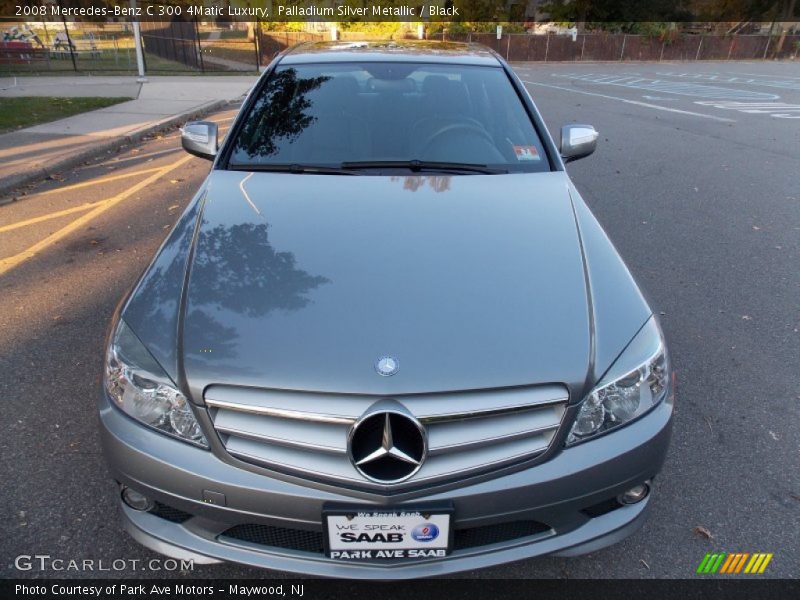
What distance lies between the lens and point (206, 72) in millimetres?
19219

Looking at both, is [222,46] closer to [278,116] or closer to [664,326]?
[278,116]

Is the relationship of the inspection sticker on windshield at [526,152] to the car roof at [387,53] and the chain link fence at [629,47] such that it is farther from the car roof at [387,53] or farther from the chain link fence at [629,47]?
the chain link fence at [629,47]

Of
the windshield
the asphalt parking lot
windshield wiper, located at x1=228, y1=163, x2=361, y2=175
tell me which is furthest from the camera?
the windshield

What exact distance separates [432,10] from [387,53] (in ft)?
137

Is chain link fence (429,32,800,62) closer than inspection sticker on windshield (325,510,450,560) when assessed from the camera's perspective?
No

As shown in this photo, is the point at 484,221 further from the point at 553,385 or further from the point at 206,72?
the point at 206,72

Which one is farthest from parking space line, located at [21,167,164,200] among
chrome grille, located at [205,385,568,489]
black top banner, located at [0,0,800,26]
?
black top banner, located at [0,0,800,26]

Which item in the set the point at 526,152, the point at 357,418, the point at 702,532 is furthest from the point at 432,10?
the point at 357,418

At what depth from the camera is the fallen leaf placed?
2.29 m

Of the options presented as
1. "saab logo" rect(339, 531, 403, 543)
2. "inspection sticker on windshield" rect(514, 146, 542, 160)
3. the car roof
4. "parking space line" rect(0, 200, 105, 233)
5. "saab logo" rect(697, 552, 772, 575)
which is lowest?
"parking space line" rect(0, 200, 105, 233)

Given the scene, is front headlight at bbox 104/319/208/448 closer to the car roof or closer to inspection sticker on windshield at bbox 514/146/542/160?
inspection sticker on windshield at bbox 514/146/542/160

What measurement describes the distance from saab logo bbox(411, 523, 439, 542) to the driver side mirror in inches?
96.7

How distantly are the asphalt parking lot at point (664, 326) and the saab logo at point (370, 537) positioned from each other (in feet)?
1.78

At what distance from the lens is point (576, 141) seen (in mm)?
3502
